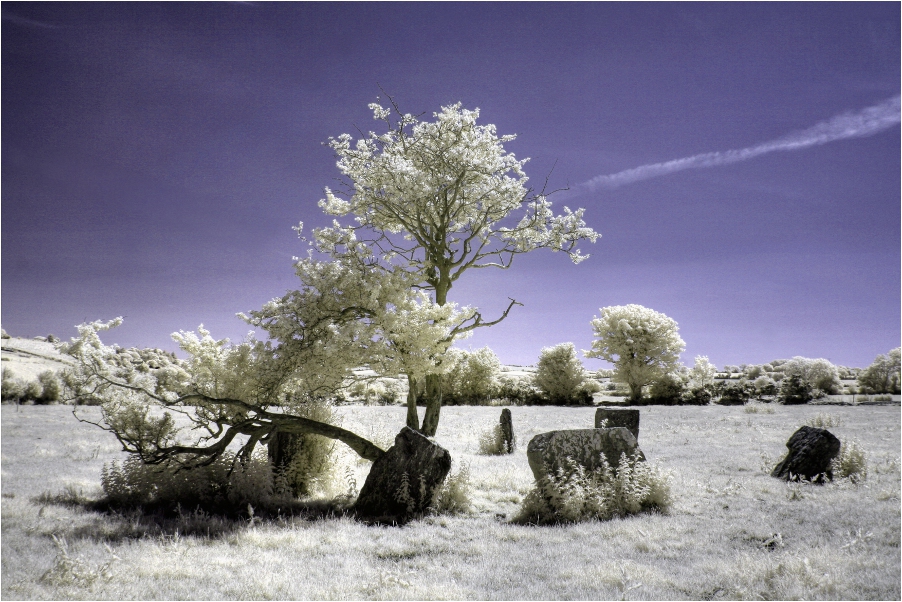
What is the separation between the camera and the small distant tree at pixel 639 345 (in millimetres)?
36969

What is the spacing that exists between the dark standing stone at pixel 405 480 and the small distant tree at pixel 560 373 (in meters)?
30.2

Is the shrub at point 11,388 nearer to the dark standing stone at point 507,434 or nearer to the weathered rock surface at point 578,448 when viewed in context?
the dark standing stone at point 507,434

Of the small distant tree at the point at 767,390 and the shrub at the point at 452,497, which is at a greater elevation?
the small distant tree at the point at 767,390

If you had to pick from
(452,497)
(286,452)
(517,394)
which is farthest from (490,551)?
(517,394)

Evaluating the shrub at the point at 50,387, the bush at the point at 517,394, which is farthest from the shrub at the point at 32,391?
the bush at the point at 517,394

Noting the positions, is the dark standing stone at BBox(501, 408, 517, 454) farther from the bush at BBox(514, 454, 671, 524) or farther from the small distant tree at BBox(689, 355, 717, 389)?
the small distant tree at BBox(689, 355, 717, 389)

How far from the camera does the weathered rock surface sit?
838cm

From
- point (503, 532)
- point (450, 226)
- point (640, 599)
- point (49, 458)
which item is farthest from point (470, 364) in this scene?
point (640, 599)

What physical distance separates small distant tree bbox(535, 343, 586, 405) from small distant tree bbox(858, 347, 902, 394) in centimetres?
2263

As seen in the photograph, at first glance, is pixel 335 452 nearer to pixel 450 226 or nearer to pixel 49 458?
pixel 450 226

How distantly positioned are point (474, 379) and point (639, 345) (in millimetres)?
12852

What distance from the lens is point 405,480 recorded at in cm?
826

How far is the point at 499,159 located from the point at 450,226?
214cm

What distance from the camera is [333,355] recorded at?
926cm
